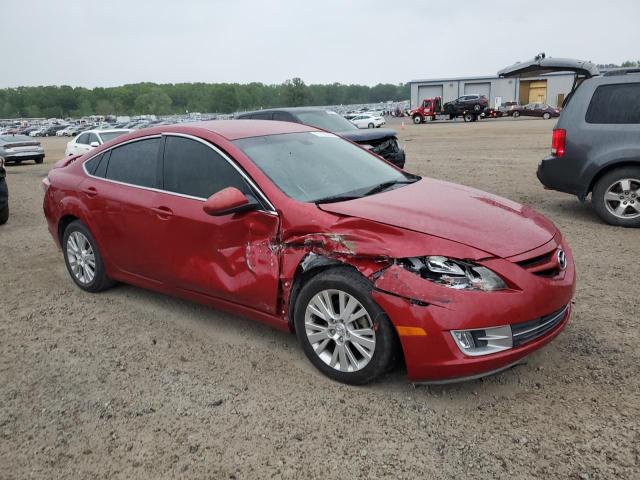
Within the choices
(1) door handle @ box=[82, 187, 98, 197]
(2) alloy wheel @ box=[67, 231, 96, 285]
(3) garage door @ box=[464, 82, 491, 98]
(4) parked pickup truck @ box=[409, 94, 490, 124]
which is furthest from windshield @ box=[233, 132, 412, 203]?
(3) garage door @ box=[464, 82, 491, 98]

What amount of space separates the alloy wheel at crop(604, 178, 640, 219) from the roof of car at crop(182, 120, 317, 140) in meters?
4.40

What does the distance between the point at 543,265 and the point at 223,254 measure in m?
2.09

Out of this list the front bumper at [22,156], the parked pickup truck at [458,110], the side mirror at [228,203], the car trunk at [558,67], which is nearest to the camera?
the side mirror at [228,203]

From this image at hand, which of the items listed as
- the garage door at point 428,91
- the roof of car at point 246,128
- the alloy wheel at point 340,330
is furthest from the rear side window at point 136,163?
the garage door at point 428,91

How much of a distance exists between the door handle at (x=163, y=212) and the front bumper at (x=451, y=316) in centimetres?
186

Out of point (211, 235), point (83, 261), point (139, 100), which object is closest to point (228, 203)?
point (211, 235)

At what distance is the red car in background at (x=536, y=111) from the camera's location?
140 feet

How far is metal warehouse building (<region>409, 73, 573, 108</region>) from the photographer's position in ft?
215

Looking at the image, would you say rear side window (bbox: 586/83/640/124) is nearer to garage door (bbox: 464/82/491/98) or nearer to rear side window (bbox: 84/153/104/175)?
rear side window (bbox: 84/153/104/175)

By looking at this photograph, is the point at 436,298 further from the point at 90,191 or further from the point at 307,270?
the point at 90,191

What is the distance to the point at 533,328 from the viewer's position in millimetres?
3047

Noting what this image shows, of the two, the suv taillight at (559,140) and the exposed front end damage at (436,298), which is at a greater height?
the suv taillight at (559,140)

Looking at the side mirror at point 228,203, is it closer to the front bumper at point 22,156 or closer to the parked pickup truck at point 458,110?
the front bumper at point 22,156

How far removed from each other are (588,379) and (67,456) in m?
3.02
